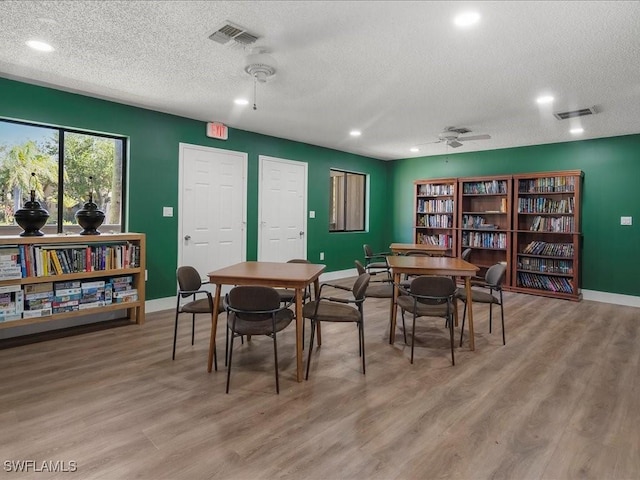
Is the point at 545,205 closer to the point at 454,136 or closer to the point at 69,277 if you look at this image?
the point at 454,136

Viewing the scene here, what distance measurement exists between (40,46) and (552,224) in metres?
7.04

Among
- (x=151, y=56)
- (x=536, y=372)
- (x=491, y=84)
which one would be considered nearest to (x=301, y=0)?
(x=151, y=56)

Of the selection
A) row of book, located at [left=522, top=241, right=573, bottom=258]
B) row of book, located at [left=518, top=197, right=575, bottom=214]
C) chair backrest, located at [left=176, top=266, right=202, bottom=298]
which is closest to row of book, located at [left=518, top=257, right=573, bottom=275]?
row of book, located at [left=522, top=241, right=573, bottom=258]

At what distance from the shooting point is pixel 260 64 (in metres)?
3.17

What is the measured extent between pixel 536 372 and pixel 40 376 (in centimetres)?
398

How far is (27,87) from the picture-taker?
13.0ft

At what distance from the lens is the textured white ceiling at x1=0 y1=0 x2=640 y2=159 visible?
251 cm

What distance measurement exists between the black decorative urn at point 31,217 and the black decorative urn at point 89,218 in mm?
345

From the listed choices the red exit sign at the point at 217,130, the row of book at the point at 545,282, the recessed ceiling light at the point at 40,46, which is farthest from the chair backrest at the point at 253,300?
the row of book at the point at 545,282

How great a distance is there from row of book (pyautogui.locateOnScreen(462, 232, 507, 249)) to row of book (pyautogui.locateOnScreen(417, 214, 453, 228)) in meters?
0.40

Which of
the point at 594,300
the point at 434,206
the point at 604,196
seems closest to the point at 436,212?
the point at 434,206

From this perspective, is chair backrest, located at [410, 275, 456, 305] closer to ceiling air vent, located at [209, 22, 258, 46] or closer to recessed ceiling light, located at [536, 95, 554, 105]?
ceiling air vent, located at [209, 22, 258, 46]

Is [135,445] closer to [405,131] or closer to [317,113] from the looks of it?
[317,113]

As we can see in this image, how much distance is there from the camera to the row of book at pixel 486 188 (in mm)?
6855
